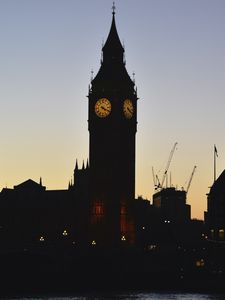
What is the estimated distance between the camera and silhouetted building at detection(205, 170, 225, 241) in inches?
6983

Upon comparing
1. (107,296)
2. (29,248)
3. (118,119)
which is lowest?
(107,296)

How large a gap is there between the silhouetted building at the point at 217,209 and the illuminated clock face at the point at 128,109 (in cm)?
3088

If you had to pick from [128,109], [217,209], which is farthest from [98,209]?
[217,209]

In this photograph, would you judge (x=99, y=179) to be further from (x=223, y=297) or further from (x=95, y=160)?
(x=223, y=297)

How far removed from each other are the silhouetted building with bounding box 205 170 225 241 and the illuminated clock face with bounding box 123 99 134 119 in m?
30.9

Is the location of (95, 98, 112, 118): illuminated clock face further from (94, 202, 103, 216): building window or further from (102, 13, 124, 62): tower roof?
(94, 202, 103, 216): building window

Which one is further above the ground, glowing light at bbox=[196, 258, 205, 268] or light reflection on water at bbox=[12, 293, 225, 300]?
glowing light at bbox=[196, 258, 205, 268]

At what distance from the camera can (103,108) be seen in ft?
504

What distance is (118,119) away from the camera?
6009 inches

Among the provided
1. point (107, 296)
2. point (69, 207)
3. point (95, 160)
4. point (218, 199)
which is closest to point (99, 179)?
point (95, 160)

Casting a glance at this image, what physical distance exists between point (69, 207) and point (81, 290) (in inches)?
2330

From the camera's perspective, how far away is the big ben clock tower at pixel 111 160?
498ft

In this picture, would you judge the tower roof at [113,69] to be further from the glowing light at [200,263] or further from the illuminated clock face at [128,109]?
the glowing light at [200,263]

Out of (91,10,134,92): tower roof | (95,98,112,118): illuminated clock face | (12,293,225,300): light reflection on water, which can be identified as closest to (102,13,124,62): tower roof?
(91,10,134,92): tower roof
